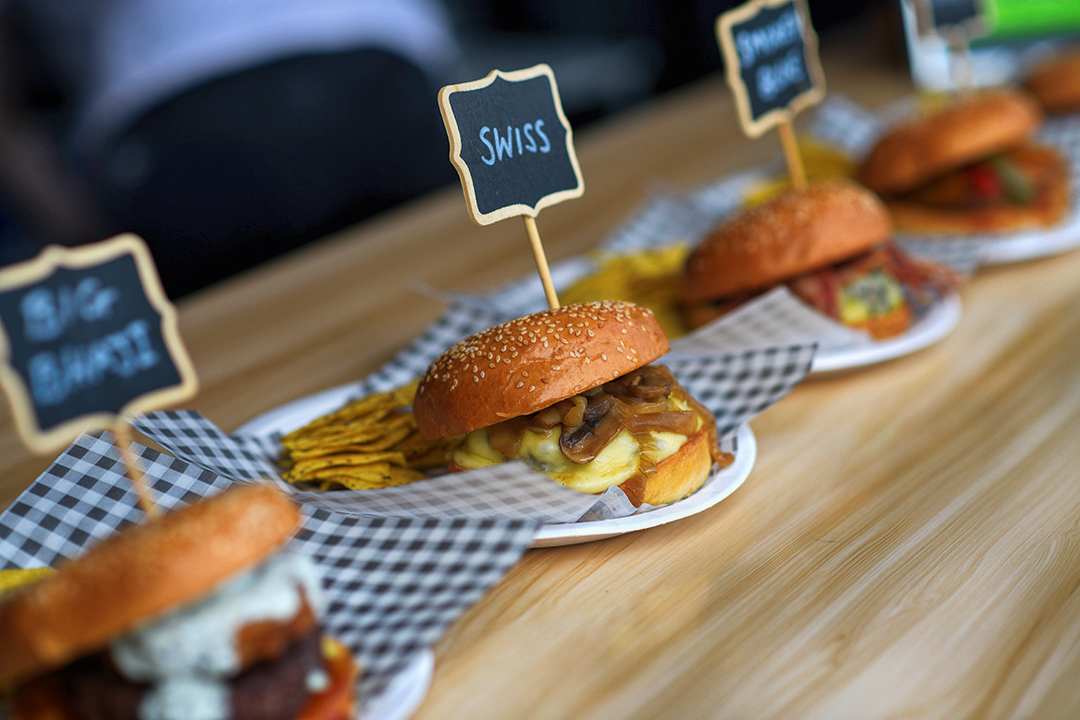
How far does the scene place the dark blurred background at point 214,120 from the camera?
4602 mm

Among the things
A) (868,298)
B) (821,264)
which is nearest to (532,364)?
(821,264)

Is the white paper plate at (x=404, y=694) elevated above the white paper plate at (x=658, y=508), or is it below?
above

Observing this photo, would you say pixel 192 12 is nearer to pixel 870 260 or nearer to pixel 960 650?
pixel 870 260

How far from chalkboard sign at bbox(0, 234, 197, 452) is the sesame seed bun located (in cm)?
358

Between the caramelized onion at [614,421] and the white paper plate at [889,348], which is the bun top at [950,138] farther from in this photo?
the caramelized onion at [614,421]

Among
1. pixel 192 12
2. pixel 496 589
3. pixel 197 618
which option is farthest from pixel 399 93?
pixel 197 618

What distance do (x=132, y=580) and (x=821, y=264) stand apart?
71.3 inches

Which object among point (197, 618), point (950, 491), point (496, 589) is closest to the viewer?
point (197, 618)

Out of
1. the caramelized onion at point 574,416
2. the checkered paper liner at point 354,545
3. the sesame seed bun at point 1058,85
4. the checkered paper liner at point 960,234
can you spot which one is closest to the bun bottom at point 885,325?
the checkered paper liner at point 960,234

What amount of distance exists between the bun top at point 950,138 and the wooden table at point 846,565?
0.39m

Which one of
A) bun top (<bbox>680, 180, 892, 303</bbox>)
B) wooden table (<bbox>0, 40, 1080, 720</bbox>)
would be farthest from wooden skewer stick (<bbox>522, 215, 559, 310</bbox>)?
bun top (<bbox>680, 180, 892, 303</bbox>)

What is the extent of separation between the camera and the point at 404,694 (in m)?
1.24

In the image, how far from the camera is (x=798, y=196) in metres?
2.46

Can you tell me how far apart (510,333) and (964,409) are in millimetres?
1018
